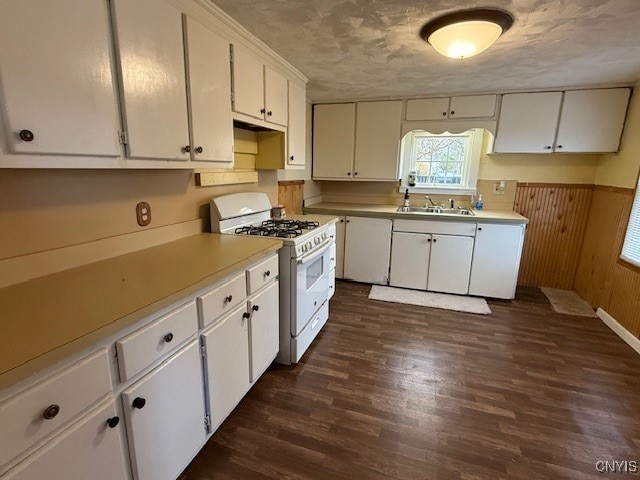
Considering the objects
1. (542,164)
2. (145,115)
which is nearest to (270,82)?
(145,115)

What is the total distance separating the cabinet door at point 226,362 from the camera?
1.42m

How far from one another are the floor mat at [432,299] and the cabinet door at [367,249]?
204 mm

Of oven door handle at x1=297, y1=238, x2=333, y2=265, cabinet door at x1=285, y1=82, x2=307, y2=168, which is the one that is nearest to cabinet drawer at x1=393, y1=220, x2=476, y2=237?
oven door handle at x1=297, y1=238, x2=333, y2=265

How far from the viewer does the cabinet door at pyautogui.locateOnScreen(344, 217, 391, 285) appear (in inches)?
138

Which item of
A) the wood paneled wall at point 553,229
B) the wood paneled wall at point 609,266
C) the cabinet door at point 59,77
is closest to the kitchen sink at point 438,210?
the wood paneled wall at point 553,229

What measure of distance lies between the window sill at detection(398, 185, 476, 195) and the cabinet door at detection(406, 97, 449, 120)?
833 millimetres

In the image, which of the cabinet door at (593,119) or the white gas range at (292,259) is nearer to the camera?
the white gas range at (292,259)

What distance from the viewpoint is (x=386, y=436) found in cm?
163

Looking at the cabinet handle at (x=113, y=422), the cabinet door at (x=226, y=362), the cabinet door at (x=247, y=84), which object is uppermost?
the cabinet door at (x=247, y=84)

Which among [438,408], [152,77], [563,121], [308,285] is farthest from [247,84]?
[563,121]

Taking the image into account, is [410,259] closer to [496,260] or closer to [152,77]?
[496,260]

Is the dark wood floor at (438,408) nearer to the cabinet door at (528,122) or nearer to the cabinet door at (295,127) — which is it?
the cabinet door at (295,127)

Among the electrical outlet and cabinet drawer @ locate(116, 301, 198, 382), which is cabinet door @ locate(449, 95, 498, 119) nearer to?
the electrical outlet

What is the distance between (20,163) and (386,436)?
74.8 inches
